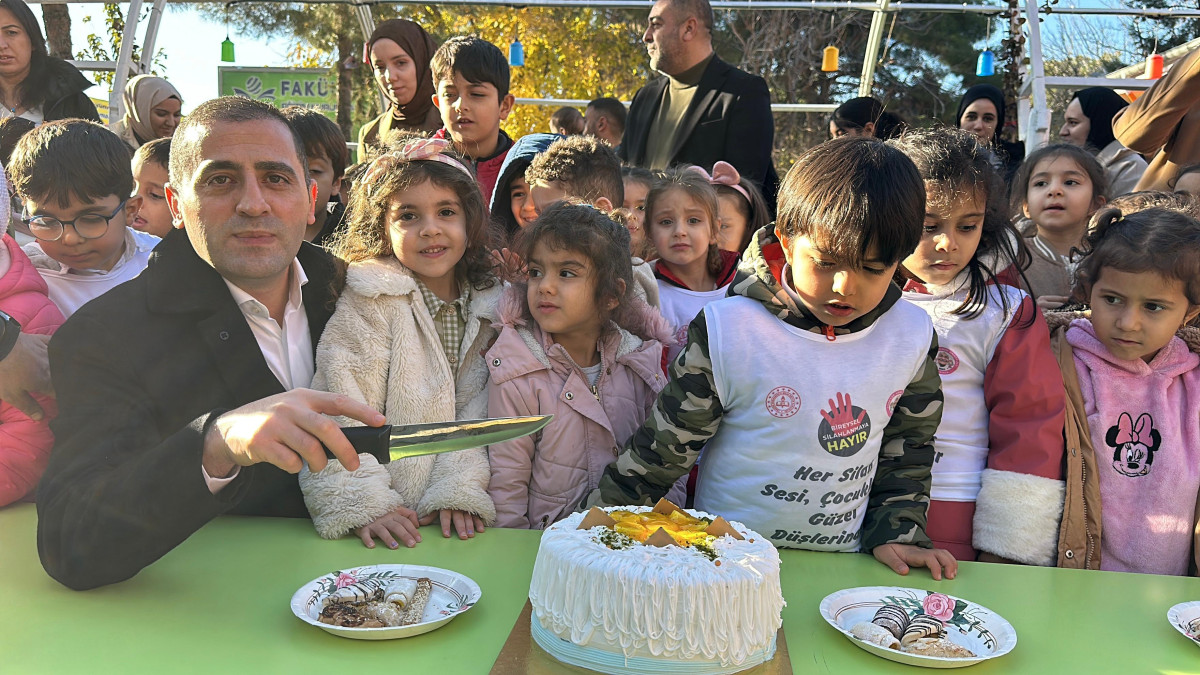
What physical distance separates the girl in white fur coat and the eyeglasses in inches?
34.3

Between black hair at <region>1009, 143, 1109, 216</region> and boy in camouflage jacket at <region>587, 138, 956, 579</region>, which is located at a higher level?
black hair at <region>1009, 143, 1109, 216</region>

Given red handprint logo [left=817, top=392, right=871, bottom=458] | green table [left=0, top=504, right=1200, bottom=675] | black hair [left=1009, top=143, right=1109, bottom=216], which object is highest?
black hair [left=1009, top=143, right=1109, bottom=216]

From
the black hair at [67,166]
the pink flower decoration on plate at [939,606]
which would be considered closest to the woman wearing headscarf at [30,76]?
the black hair at [67,166]

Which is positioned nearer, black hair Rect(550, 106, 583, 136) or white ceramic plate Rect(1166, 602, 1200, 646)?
white ceramic plate Rect(1166, 602, 1200, 646)

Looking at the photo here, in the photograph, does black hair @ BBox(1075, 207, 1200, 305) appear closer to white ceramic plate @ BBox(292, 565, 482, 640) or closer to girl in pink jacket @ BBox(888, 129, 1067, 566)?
girl in pink jacket @ BBox(888, 129, 1067, 566)

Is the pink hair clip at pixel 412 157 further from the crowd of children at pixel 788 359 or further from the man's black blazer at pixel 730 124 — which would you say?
the man's black blazer at pixel 730 124

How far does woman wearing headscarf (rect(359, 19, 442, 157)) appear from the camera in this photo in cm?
455

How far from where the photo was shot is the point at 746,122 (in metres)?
4.44

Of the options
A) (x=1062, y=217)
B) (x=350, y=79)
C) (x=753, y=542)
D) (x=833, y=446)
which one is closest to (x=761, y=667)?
(x=753, y=542)

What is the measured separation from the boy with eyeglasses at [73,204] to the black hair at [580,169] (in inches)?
58.3

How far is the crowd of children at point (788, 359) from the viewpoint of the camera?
211cm

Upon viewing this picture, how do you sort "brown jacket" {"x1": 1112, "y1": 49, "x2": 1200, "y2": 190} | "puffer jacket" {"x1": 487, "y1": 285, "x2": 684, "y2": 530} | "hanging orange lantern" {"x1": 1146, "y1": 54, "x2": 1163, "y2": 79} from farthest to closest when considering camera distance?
"hanging orange lantern" {"x1": 1146, "y1": 54, "x2": 1163, "y2": 79}
"brown jacket" {"x1": 1112, "y1": 49, "x2": 1200, "y2": 190}
"puffer jacket" {"x1": 487, "y1": 285, "x2": 684, "y2": 530}

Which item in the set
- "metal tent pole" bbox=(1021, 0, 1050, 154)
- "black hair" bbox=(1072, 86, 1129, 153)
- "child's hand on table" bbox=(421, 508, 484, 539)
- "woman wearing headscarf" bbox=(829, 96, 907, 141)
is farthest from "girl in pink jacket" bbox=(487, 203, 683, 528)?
"black hair" bbox=(1072, 86, 1129, 153)

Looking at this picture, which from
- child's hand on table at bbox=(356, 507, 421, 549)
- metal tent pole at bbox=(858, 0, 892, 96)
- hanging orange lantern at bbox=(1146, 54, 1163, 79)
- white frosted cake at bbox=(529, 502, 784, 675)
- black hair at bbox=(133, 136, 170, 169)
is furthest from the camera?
metal tent pole at bbox=(858, 0, 892, 96)
